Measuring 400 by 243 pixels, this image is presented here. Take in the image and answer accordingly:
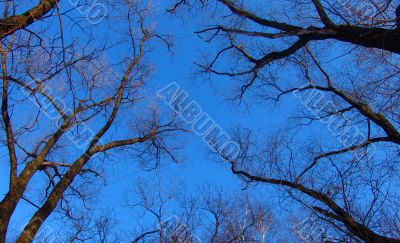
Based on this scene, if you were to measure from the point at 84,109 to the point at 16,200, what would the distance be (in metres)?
2.83

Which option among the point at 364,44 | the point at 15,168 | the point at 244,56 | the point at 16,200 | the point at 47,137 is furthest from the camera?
the point at 47,137

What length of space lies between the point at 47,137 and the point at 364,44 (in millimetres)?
6696

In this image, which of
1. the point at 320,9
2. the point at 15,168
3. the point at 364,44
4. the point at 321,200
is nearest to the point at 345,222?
the point at 321,200

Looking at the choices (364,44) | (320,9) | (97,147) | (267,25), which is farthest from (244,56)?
(97,147)

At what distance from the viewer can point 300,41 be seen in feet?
19.8

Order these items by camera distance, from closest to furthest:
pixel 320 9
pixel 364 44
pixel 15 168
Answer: pixel 364 44 → pixel 320 9 → pixel 15 168

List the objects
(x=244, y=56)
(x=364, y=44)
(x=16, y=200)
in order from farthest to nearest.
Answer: (x=244, y=56)
(x=16, y=200)
(x=364, y=44)

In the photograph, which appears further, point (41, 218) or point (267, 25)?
point (41, 218)

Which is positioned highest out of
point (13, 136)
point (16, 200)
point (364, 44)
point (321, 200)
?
point (364, 44)

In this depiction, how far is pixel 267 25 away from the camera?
6152mm

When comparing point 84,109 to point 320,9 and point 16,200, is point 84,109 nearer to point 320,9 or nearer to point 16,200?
point 16,200

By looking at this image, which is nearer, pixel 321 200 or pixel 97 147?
pixel 321 200

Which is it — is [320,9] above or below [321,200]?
above

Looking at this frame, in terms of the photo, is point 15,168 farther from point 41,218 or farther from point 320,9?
point 320,9
